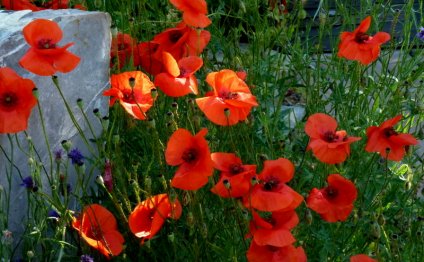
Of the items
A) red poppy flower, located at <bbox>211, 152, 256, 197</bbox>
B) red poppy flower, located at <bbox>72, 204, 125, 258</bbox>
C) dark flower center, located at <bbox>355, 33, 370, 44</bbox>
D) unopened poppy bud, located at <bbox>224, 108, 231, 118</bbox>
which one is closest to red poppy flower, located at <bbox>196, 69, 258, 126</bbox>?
unopened poppy bud, located at <bbox>224, 108, 231, 118</bbox>

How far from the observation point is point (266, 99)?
2.80 meters

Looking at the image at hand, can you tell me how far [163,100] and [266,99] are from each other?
320 millimetres

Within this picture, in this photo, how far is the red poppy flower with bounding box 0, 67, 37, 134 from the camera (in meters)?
2.00

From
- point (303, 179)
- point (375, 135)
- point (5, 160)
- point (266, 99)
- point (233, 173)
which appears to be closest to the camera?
point (233, 173)

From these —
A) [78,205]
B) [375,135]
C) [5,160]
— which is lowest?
[78,205]

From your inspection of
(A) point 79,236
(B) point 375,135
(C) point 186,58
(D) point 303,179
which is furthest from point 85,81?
(B) point 375,135

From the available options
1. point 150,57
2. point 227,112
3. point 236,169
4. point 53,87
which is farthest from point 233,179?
point 150,57

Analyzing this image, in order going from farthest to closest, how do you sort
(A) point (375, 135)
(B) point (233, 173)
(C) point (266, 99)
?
(C) point (266, 99)
(A) point (375, 135)
(B) point (233, 173)

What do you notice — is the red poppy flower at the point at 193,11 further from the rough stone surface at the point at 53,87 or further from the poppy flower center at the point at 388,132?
the poppy flower center at the point at 388,132

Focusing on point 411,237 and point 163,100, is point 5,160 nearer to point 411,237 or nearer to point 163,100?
point 163,100

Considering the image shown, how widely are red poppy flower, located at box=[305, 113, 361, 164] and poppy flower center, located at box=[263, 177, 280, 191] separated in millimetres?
123

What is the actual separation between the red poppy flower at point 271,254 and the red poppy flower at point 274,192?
3.4 inches

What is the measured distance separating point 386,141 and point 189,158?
47cm

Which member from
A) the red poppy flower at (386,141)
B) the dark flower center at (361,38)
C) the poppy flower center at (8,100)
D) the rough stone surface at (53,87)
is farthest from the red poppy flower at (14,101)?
the dark flower center at (361,38)
